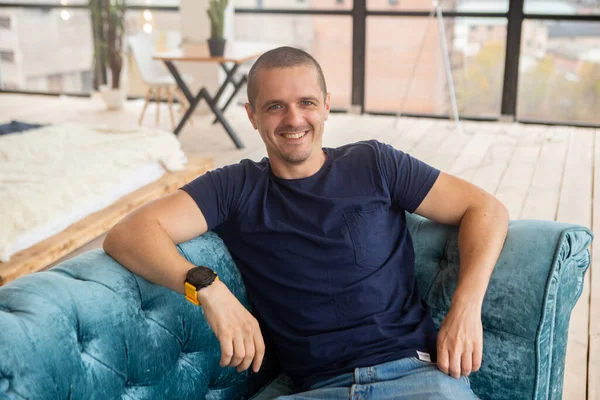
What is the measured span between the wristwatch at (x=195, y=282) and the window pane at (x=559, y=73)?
212 inches

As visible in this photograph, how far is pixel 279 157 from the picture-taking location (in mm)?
1818

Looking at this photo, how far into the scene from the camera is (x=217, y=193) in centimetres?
173

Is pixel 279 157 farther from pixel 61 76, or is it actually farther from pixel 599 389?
pixel 61 76

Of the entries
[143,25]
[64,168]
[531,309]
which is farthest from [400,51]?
[531,309]

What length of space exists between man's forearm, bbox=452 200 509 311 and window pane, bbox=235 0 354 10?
533 centimetres

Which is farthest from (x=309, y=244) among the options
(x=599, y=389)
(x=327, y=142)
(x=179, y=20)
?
(x=179, y=20)

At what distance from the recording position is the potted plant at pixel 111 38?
22.2ft

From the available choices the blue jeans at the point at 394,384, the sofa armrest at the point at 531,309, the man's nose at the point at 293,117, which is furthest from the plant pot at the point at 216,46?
the blue jeans at the point at 394,384

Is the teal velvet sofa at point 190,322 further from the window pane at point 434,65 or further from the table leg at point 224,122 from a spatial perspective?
the window pane at point 434,65

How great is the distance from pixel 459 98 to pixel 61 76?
14.3 ft

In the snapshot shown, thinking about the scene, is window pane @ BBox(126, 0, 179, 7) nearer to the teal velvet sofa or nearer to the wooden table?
the wooden table

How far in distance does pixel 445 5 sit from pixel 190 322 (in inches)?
216

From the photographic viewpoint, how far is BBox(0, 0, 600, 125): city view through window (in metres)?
6.26

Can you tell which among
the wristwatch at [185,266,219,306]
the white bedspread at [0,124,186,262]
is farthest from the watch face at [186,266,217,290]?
the white bedspread at [0,124,186,262]
